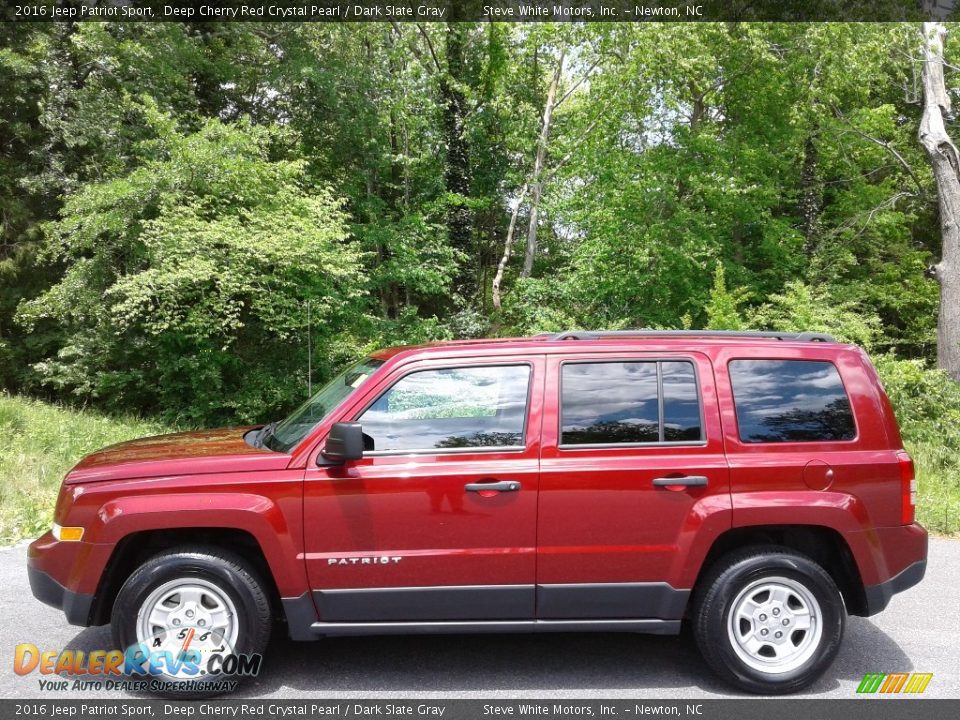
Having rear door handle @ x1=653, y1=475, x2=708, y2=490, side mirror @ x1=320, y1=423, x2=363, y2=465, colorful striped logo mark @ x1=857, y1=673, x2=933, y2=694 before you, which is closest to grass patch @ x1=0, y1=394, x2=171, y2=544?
side mirror @ x1=320, y1=423, x2=363, y2=465

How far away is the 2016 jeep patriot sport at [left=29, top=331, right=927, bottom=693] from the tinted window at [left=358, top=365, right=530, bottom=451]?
0.01 metres

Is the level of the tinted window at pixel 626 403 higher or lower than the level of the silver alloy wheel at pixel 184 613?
higher

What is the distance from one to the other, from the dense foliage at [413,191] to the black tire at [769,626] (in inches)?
409

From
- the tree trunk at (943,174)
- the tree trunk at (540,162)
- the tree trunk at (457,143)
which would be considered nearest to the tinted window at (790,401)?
the tree trunk at (943,174)

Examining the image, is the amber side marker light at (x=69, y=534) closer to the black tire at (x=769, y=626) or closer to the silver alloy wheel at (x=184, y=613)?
the silver alloy wheel at (x=184, y=613)

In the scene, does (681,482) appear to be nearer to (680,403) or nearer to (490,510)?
(680,403)

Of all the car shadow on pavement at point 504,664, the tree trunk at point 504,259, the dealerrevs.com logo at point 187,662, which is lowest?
the car shadow on pavement at point 504,664

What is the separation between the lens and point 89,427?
12.0 m

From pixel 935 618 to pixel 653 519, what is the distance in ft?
8.40

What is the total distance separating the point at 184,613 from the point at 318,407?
1.31 m

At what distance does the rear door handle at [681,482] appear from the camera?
12.3ft

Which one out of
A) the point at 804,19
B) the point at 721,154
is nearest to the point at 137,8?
the point at 721,154

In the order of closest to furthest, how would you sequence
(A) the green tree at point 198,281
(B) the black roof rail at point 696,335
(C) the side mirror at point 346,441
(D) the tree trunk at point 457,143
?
(C) the side mirror at point 346,441
(B) the black roof rail at point 696,335
(A) the green tree at point 198,281
(D) the tree trunk at point 457,143

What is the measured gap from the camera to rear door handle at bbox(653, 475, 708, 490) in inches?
148
